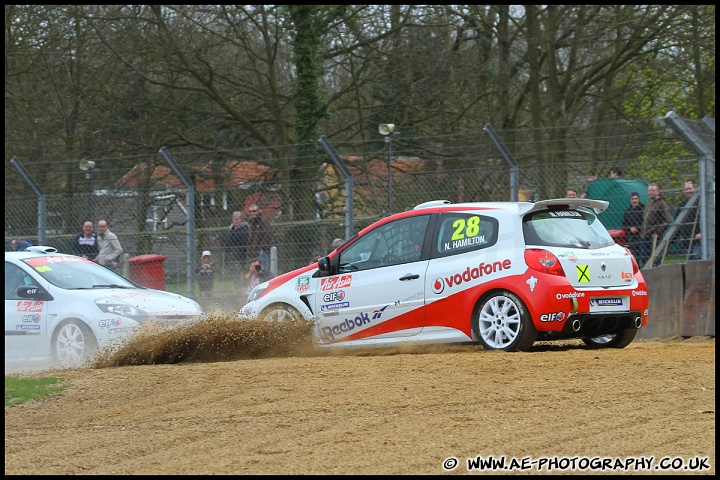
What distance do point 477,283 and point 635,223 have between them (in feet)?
14.7

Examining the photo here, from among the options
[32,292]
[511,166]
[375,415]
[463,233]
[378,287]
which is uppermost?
[511,166]

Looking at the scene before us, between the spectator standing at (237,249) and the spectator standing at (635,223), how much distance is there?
6.00m

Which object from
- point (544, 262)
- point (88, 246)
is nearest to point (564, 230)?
point (544, 262)

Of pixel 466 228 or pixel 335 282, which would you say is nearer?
pixel 466 228

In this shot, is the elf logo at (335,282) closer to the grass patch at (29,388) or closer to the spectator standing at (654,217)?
the grass patch at (29,388)

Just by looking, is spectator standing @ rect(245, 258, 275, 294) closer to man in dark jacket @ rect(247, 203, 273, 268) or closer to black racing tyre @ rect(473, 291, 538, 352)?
man in dark jacket @ rect(247, 203, 273, 268)

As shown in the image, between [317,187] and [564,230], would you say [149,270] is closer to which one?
[317,187]

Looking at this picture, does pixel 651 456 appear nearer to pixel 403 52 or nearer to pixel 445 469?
pixel 445 469

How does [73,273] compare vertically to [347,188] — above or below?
below

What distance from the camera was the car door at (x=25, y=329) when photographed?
38.4 feet

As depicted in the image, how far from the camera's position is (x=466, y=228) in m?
10.5

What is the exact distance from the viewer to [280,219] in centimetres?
1597

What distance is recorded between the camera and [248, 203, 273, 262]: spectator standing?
1591cm

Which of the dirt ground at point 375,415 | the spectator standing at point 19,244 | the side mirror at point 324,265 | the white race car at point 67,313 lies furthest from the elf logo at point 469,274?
the spectator standing at point 19,244
